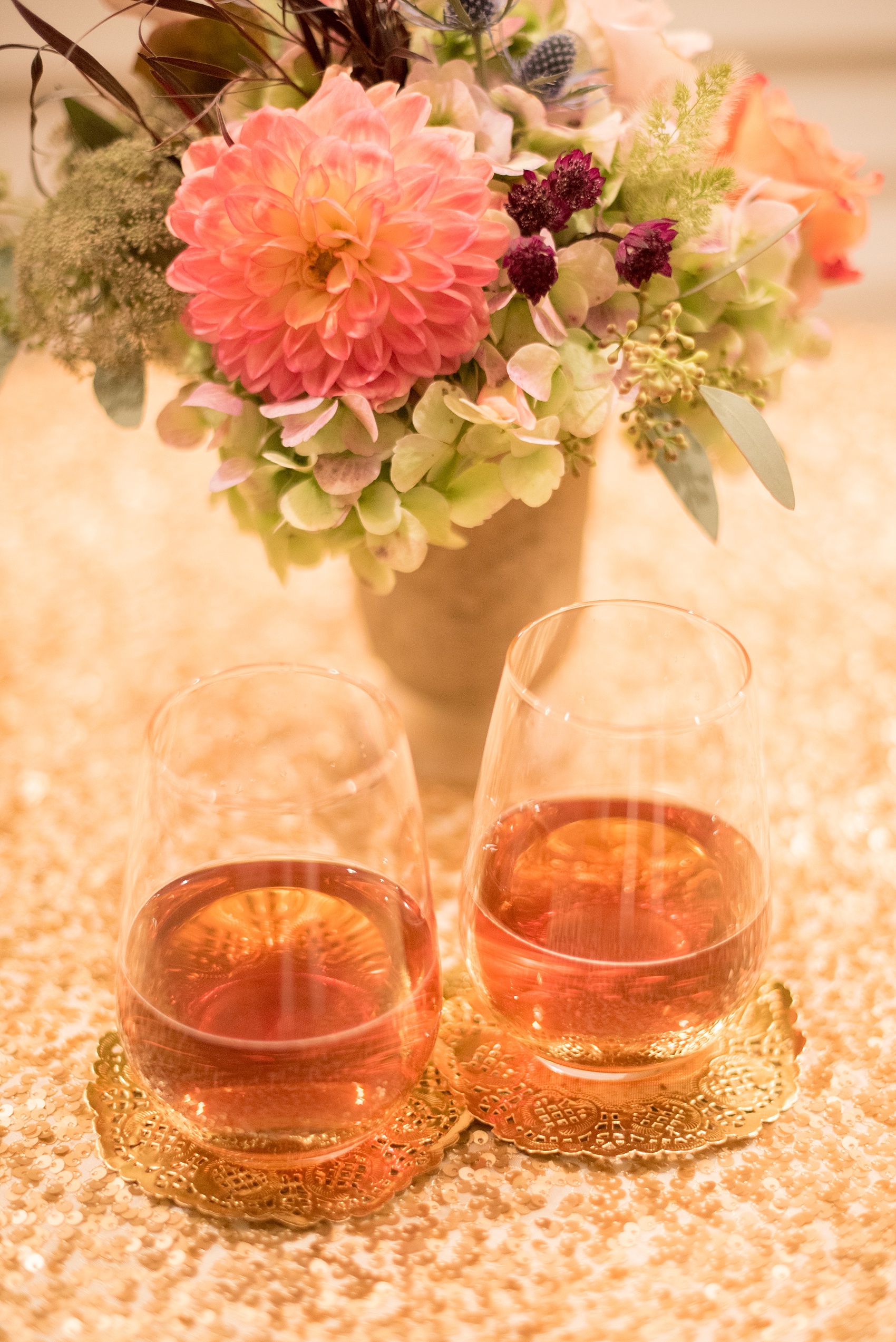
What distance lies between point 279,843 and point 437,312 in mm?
274

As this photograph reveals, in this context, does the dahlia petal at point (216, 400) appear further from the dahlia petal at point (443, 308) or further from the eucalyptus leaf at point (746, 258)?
the eucalyptus leaf at point (746, 258)

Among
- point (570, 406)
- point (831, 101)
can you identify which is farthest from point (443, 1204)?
point (831, 101)

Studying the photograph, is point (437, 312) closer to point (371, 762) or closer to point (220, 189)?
point (220, 189)

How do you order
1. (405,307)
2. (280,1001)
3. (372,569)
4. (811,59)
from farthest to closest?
(811,59) → (372,569) → (405,307) → (280,1001)

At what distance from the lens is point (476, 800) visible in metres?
0.64

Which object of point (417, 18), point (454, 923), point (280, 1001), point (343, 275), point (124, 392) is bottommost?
point (454, 923)

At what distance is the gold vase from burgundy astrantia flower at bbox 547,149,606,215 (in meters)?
0.18

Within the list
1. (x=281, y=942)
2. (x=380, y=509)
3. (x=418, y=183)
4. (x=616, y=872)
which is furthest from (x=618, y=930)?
(x=418, y=183)

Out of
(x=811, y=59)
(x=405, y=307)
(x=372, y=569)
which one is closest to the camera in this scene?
(x=405, y=307)

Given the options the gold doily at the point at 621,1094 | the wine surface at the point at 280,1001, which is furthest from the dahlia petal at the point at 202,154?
the gold doily at the point at 621,1094

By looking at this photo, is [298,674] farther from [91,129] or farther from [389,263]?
[91,129]

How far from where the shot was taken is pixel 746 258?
0.68m

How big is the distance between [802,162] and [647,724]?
38cm

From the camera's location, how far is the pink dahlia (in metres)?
0.62
